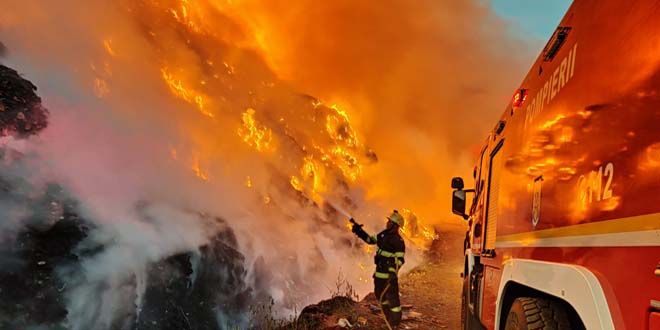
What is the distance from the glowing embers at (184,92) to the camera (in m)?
12.4

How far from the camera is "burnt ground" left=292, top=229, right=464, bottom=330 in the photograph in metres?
8.27

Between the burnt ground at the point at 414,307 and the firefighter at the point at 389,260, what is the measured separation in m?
0.58

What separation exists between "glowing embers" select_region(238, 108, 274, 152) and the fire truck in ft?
37.9

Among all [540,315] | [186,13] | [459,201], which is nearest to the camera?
[540,315]

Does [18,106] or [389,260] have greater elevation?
[18,106]

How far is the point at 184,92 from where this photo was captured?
12.7m

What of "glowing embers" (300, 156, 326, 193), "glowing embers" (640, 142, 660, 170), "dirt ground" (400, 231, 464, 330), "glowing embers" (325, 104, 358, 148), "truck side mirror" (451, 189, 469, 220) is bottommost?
"dirt ground" (400, 231, 464, 330)

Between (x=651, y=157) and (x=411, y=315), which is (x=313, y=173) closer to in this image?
(x=411, y=315)

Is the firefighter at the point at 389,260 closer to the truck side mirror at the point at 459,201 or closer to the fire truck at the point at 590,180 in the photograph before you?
the truck side mirror at the point at 459,201

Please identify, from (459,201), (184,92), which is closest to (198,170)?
(184,92)

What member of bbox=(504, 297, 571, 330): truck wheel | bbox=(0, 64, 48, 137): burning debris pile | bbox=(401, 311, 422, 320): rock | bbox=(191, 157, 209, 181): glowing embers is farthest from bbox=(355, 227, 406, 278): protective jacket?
bbox=(0, 64, 48, 137): burning debris pile

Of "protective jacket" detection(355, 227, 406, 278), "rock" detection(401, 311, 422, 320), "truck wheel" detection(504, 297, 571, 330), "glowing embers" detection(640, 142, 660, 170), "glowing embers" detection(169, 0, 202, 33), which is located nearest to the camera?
"glowing embers" detection(640, 142, 660, 170)

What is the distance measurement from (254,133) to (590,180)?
1334 centimetres

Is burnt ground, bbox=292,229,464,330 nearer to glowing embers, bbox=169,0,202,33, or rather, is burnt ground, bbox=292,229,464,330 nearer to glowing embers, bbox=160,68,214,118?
glowing embers, bbox=160,68,214,118
